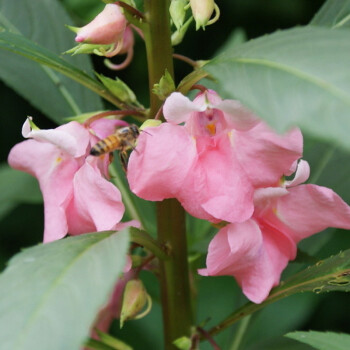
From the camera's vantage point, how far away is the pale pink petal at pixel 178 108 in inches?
33.9

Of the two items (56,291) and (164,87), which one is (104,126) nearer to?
(164,87)

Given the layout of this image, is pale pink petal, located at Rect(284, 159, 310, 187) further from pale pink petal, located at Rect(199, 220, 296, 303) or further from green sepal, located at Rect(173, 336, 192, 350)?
green sepal, located at Rect(173, 336, 192, 350)

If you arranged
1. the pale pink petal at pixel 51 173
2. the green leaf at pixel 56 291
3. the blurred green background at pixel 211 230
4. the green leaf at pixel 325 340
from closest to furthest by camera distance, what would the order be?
the green leaf at pixel 56 291, the green leaf at pixel 325 340, the pale pink petal at pixel 51 173, the blurred green background at pixel 211 230

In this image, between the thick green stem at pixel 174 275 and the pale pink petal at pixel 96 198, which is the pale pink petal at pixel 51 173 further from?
the thick green stem at pixel 174 275

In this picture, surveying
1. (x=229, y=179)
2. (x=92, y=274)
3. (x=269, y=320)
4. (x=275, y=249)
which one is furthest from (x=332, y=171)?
(x=92, y=274)

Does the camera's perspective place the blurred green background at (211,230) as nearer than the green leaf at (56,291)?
No

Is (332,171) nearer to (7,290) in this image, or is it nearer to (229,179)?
(229,179)

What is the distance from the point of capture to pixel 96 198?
92cm

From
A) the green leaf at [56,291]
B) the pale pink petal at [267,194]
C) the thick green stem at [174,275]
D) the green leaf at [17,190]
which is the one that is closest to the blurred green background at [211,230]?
the green leaf at [17,190]

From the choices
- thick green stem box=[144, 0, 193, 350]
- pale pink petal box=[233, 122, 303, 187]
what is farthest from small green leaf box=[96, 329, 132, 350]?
pale pink petal box=[233, 122, 303, 187]

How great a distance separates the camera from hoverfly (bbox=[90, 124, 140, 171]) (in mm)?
935

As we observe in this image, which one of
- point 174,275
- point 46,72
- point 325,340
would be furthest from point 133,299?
point 46,72

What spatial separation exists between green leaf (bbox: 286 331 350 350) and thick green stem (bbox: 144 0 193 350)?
0.24 meters

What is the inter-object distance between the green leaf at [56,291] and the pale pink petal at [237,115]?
0.66 ft
